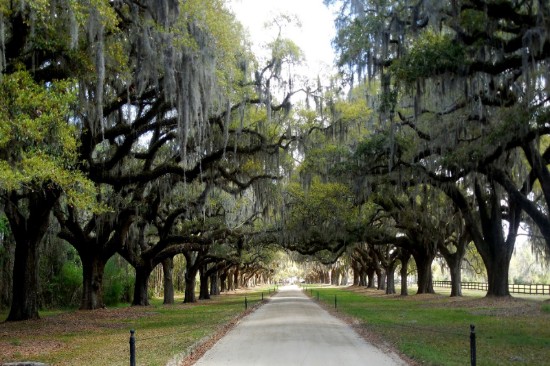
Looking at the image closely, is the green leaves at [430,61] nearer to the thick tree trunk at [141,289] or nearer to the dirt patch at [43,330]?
the dirt patch at [43,330]

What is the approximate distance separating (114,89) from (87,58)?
323 cm

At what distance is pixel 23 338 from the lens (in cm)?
1387

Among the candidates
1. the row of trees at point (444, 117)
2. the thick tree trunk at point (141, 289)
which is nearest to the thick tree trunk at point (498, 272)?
the row of trees at point (444, 117)

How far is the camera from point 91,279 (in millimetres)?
24703

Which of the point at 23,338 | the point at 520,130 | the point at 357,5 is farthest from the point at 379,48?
the point at 23,338

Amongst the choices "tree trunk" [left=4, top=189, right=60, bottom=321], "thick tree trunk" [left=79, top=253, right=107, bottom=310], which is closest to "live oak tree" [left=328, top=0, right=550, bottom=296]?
"tree trunk" [left=4, top=189, right=60, bottom=321]

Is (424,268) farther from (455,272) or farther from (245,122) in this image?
(245,122)

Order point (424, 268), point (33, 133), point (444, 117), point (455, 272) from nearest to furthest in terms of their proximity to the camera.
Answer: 1. point (33, 133)
2. point (444, 117)
3. point (455, 272)
4. point (424, 268)

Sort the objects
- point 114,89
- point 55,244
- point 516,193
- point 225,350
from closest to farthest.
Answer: point 225,350 < point 114,89 < point 516,193 < point 55,244

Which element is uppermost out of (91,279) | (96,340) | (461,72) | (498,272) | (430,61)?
(430,61)

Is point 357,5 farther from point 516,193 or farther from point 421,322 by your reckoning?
point 421,322

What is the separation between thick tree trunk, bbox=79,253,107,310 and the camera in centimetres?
2431

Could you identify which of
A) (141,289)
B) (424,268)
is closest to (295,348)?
(141,289)

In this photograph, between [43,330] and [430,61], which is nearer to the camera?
[430,61]
